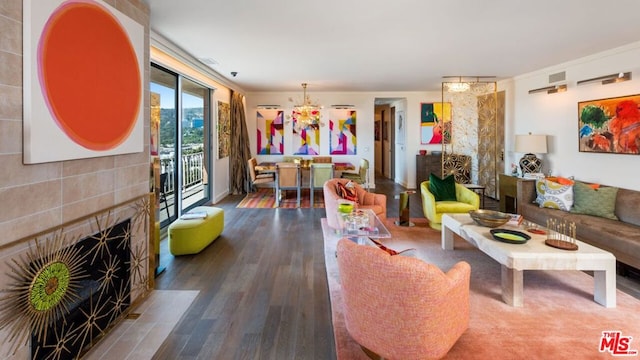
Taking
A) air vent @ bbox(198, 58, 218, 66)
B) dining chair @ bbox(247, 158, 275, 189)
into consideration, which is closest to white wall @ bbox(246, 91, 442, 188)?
dining chair @ bbox(247, 158, 275, 189)

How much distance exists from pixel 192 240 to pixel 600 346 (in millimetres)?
3939

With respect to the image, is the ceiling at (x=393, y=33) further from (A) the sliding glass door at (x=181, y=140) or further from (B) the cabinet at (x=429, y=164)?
(B) the cabinet at (x=429, y=164)

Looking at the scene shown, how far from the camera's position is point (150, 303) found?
2.97m

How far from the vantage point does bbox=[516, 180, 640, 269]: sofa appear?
11.1 feet

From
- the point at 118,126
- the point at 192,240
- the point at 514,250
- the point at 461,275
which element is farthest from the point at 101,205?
the point at 514,250

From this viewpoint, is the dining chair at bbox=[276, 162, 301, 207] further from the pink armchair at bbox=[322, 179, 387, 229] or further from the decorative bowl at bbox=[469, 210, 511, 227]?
the decorative bowl at bbox=[469, 210, 511, 227]

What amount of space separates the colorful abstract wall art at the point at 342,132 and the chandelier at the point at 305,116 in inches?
16.6

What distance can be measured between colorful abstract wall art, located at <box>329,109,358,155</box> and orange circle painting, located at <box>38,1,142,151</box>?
680 cm

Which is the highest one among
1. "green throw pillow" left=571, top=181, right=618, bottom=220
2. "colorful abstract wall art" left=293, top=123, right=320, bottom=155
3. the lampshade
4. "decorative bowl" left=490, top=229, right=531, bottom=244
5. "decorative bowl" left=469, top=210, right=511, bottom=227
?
"colorful abstract wall art" left=293, top=123, right=320, bottom=155

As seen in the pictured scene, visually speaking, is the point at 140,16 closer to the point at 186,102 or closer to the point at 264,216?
the point at 186,102

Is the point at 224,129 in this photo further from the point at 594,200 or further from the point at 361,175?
the point at 594,200

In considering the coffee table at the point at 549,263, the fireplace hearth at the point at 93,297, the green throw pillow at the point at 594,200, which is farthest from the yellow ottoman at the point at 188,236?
the green throw pillow at the point at 594,200

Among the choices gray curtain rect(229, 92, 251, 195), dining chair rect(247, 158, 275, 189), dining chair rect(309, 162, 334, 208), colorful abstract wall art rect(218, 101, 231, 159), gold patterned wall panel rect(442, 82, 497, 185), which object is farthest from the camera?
gray curtain rect(229, 92, 251, 195)

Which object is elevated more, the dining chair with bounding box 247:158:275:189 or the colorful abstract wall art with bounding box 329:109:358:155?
the colorful abstract wall art with bounding box 329:109:358:155
